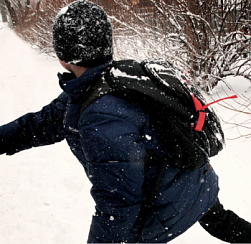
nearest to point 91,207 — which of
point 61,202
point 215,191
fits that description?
point 61,202

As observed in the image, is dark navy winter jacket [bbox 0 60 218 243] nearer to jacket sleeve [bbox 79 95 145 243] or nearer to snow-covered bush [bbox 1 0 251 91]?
jacket sleeve [bbox 79 95 145 243]

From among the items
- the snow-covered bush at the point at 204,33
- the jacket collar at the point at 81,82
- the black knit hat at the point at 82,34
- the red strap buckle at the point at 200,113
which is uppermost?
the black knit hat at the point at 82,34

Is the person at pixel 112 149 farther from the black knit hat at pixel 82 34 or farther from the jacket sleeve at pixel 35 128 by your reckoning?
the jacket sleeve at pixel 35 128

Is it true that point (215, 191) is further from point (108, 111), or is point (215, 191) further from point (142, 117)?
point (108, 111)

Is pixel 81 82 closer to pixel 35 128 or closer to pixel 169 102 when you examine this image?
pixel 169 102

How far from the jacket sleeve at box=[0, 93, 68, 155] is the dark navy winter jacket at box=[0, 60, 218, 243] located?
299 mm

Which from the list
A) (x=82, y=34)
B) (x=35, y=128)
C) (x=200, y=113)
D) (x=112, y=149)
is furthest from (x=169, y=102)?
(x=35, y=128)

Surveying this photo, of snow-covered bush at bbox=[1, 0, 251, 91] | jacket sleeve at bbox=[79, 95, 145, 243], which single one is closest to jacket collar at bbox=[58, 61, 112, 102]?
jacket sleeve at bbox=[79, 95, 145, 243]

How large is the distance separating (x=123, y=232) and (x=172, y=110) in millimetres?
530

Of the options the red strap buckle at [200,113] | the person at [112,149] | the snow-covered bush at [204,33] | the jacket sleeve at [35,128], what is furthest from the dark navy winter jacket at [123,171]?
the snow-covered bush at [204,33]

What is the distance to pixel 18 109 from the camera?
5.28 m

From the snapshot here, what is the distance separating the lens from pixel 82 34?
0.93 metres

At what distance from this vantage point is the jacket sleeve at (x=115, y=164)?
2.85 feet

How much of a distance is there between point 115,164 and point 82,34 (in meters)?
0.52
